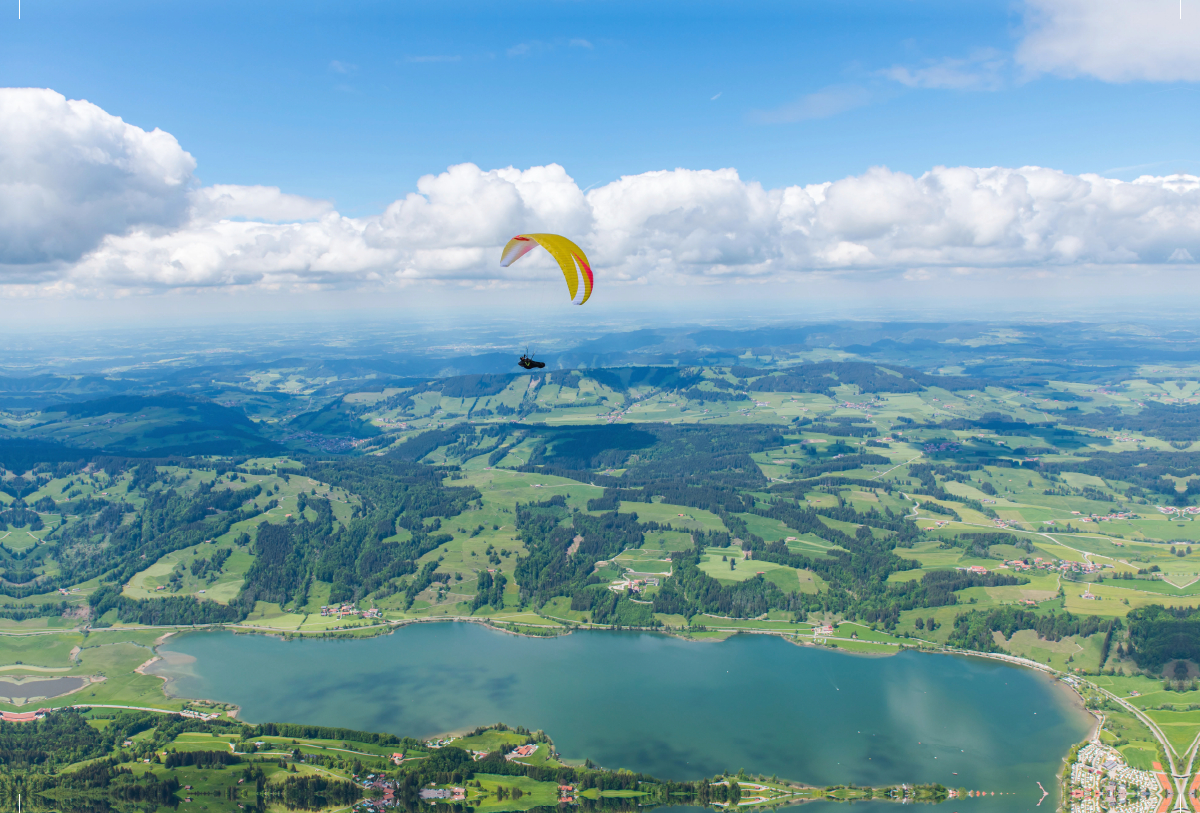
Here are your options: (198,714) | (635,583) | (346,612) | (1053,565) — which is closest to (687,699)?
(635,583)

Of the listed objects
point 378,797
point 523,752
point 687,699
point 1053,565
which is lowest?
point 1053,565

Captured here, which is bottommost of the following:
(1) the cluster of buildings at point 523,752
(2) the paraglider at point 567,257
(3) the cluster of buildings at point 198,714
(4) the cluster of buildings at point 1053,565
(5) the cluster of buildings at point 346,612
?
(4) the cluster of buildings at point 1053,565

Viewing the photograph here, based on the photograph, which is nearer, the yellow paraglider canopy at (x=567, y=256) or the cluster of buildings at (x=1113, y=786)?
the yellow paraglider canopy at (x=567, y=256)

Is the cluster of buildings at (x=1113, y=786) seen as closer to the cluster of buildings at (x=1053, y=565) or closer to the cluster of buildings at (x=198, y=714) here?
the cluster of buildings at (x=1053, y=565)

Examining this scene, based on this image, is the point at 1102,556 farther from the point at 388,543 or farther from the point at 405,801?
the point at 388,543

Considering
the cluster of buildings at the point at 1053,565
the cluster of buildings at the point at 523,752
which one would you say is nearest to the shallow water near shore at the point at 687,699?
the cluster of buildings at the point at 523,752

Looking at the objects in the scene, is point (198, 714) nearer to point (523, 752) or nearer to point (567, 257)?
point (523, 752)
